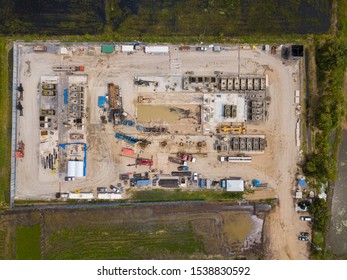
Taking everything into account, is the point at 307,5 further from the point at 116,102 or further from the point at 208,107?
the point at 116,102

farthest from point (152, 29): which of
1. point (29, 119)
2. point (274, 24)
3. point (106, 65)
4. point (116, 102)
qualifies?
point (29, 119)

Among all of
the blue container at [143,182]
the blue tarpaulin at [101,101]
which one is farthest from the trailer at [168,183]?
the blue tarpaulin at [101,101]

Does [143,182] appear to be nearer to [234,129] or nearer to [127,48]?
[234,129]

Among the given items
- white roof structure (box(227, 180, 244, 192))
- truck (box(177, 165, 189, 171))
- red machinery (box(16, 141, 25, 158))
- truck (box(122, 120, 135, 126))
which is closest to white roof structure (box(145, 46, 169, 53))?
truck (box(122, 120, 135, 126))

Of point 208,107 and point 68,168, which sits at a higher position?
point 208,107

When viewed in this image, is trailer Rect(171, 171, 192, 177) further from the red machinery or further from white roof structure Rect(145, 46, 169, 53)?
the red machinery
